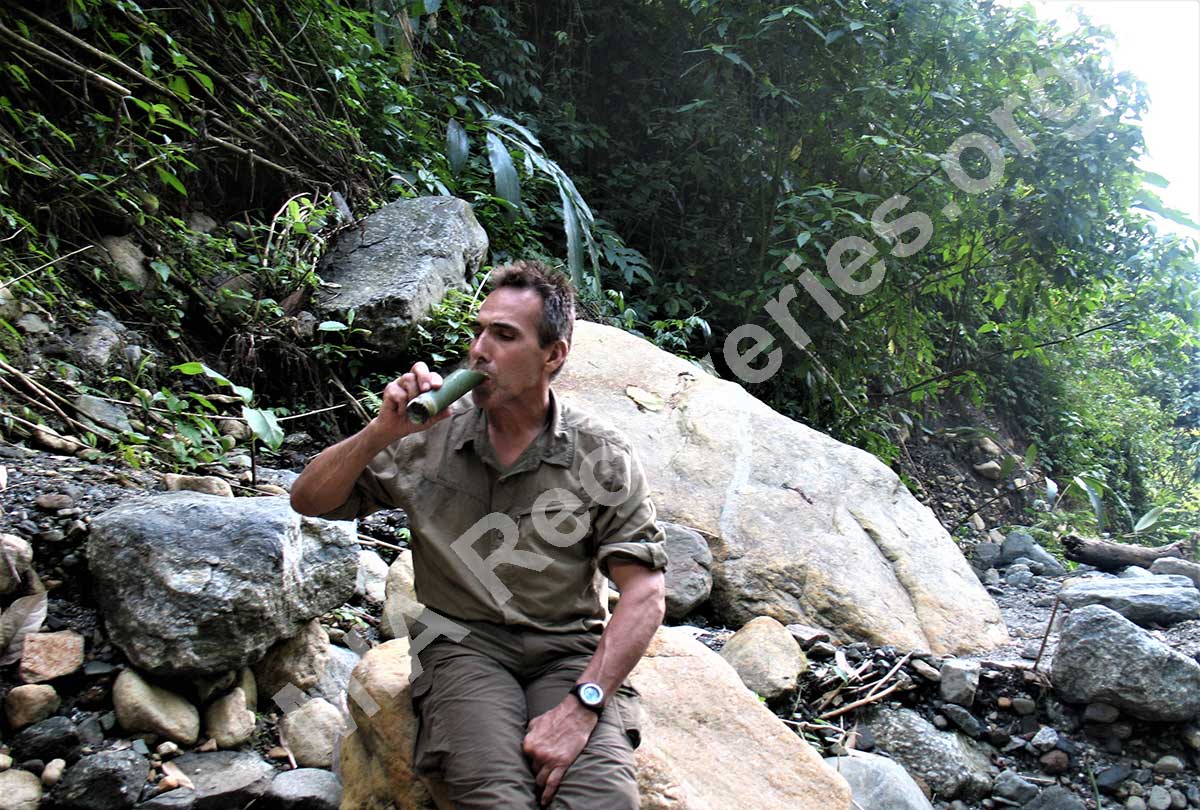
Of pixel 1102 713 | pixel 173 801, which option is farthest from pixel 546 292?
pixel 1102 713

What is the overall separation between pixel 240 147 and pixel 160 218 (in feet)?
2.06

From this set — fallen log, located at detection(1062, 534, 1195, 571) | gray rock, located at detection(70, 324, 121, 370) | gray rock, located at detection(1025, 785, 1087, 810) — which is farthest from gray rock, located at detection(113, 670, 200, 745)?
fallen log, located at detection(1062, 534, 1195, 571)

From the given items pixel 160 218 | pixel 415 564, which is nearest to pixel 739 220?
pixel 160 218

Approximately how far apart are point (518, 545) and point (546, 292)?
22.9 inches

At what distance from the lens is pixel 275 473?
10.7 feet

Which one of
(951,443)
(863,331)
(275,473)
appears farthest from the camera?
(951,443)

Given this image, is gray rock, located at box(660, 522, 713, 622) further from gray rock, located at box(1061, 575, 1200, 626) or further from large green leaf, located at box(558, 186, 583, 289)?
large green leaf, located at box(558, 186, 583, 289)

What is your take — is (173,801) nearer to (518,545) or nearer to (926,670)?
(518,545)

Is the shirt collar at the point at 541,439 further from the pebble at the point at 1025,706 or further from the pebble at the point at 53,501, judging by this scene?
the pebble at the point at 1025,706

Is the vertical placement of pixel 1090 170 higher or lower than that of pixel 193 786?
higher

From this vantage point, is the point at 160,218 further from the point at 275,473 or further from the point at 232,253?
the point at 275,473

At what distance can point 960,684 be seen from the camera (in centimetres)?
315

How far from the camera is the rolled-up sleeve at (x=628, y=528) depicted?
2.03 metres

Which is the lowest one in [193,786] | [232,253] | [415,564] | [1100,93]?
[193,786]
